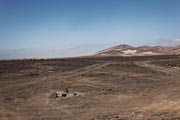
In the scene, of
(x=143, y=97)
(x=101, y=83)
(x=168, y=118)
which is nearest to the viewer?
(x=168, y=118)

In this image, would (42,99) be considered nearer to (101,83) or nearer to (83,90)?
(83,90)

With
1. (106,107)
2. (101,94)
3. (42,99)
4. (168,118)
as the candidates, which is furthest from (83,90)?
(168,118)

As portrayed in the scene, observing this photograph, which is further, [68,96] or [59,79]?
[59,79]

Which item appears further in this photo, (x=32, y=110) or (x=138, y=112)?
(x=32, y=110)

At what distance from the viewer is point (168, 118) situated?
496 inches

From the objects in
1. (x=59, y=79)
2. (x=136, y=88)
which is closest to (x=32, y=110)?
(x=136, y=88)

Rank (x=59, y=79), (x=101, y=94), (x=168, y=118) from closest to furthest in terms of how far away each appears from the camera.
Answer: (x=168, y=118)
(x=101, y=94)
(x=59, y=79)

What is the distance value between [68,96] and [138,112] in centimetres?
595

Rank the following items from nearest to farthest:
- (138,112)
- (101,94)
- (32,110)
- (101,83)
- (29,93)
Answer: (138,112), (32,110), (101,94), (29,93), (101,83)

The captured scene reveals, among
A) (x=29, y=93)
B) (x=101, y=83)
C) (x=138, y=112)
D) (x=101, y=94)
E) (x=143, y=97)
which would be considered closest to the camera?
(x=138, y=112)

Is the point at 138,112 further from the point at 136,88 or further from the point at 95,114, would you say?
the point at 136,88

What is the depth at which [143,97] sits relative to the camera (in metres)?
18.2

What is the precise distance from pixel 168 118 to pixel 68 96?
7792 mm

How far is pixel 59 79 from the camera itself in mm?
26625
